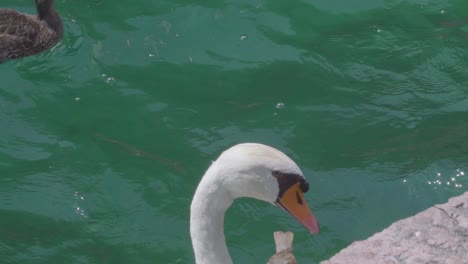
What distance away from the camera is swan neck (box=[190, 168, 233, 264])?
4.27m

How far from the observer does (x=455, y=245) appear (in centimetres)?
533

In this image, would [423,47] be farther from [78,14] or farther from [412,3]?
[78,14]

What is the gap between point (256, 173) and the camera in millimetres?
4219

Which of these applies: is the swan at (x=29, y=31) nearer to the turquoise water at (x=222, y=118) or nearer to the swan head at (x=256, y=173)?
the turquoise water at (x=222, y=118)

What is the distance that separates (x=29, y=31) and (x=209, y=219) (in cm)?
499

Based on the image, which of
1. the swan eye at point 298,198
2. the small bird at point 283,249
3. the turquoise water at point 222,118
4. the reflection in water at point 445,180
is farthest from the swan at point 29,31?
the swan eye at point 298,198

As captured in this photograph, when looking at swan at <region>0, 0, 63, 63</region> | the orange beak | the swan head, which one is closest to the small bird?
the orange beak

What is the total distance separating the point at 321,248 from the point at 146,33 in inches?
115

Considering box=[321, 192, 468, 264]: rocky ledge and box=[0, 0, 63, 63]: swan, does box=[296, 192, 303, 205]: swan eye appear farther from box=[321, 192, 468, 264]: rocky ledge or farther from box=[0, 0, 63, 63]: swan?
box=[0, 0, 63, 63]: swan

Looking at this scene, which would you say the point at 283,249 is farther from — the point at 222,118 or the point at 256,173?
the point at 222,118

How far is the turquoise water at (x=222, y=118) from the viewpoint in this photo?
22.0 ft

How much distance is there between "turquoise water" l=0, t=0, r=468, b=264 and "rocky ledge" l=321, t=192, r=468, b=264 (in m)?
1.03

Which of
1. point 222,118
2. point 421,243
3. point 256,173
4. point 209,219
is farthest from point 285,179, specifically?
point 222,118

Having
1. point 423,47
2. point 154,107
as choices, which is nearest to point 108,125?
point 154,107
